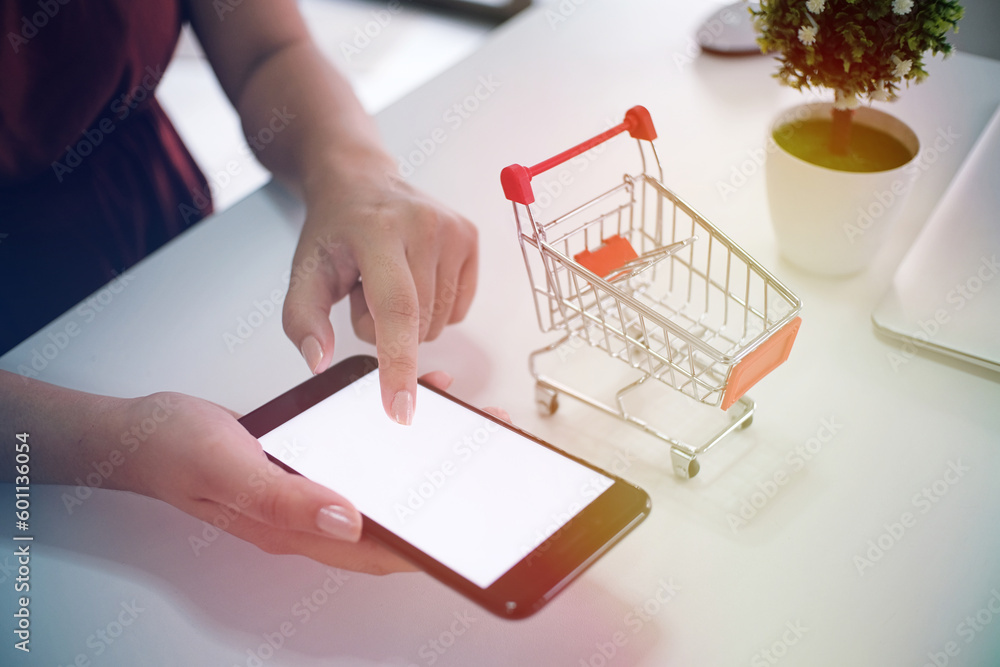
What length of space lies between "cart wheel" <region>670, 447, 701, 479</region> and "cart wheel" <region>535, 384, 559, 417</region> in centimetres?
14

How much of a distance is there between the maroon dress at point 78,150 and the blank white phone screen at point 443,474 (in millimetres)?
661

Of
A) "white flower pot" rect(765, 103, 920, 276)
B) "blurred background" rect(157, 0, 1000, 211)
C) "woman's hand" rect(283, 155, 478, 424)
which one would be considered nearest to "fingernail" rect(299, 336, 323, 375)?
"woman's hand" rect(283, 155, 478, 424)

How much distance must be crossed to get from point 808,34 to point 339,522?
663mm

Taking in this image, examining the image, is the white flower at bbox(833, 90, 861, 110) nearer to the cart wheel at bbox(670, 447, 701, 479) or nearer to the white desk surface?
the white desk surface

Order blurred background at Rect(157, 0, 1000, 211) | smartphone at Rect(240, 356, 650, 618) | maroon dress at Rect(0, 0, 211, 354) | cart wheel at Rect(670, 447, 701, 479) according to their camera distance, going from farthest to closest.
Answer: blurred background at Rect(157, 0, 1000, 211), maroon dress at Rect(0, 0, 211, 354), cart wheel at Rect(670, 447, 701, 479), smartphone at Rect(240, 356, 650, 618)

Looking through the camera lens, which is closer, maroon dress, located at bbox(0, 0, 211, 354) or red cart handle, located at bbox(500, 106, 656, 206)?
red cart handle, located at bbox(500, 106, 656, 206)

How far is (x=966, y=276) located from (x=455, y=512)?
2.08ft

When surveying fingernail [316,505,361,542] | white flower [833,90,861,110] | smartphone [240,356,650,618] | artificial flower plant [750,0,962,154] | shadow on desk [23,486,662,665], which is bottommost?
shadow on desk [23,486,662,665]

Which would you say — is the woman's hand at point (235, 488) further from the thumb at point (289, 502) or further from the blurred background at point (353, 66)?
the blurred background at point (353, 66)

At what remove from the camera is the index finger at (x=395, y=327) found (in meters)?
0.72

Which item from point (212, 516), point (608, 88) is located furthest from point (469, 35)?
point (212, 516)

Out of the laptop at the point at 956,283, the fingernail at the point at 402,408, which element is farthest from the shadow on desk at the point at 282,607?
the laptop at the point at 956,283

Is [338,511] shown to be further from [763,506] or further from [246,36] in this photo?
[246,36]

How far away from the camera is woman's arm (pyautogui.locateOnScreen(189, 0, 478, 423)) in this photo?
80 centimetres
